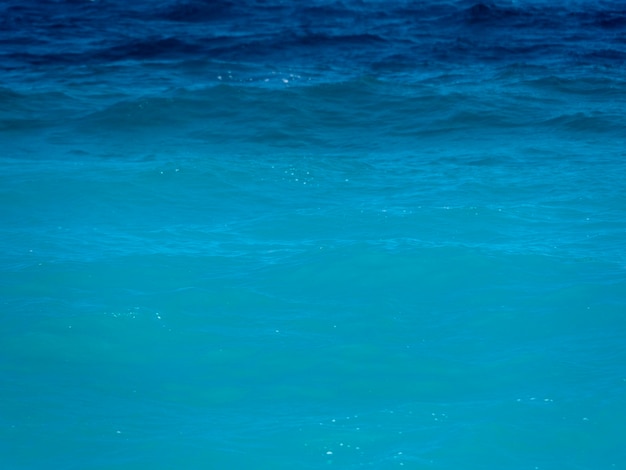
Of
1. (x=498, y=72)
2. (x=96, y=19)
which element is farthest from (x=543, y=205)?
(x=96, y=19)

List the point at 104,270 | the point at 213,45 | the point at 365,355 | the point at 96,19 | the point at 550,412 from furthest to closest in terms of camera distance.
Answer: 1. the point at 96,19
2. the point at 213,45
3. the point at 104,270
4. the point at 365,355
5. the point at 550,412

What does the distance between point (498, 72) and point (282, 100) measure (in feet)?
12.8

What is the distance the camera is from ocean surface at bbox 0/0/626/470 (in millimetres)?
4293

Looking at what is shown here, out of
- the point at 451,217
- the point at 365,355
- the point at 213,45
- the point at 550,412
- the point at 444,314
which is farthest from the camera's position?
the point at 213,45

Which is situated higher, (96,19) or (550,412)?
(96,19)

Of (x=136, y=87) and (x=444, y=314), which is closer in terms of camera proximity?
(x=444, y=314)

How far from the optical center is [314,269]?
6121 mm

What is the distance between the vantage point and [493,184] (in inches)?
311

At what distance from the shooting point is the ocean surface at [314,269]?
169 inches

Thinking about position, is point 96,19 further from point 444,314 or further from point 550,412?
point 550,412

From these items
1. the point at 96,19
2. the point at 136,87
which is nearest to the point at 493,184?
the point at 136,87

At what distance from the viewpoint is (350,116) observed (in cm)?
1070

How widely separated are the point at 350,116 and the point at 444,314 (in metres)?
5.67

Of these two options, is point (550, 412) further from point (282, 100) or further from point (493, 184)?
point (282, 100)
